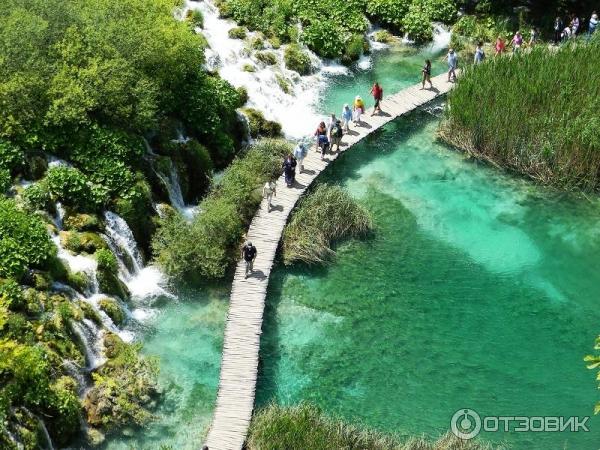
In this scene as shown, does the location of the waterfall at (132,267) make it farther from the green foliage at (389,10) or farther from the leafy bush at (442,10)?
the leafy bush at (442,10)

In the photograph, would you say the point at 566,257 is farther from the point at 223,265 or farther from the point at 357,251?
the point at 223,265

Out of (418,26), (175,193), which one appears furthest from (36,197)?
(418,26)

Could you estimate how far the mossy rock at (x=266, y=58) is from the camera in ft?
122

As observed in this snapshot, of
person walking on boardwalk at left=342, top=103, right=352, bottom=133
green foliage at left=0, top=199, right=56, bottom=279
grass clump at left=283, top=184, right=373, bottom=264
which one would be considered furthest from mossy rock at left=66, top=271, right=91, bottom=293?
person walking on boardwalk at left=342, top=103, right=352, bottom=133

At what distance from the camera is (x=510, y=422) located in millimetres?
21688

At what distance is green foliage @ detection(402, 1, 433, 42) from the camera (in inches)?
1651

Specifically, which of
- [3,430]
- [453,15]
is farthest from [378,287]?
[453,15]

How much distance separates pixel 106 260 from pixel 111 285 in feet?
2.76

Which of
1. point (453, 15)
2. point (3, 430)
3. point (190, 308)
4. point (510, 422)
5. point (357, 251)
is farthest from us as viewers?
point (453, 15)

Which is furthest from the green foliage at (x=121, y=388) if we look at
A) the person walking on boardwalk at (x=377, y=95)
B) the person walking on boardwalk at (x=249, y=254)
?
the person walking on boardwalk at (x=377, y=95)

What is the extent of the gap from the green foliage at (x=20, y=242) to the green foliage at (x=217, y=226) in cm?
448

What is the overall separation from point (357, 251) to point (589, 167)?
433 inches

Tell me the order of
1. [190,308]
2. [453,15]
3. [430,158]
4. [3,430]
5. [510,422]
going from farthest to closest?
[453,15]
[430,158]
[190,308]
[510,422]
[3,430]

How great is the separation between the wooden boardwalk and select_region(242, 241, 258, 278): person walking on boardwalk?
328 mm
